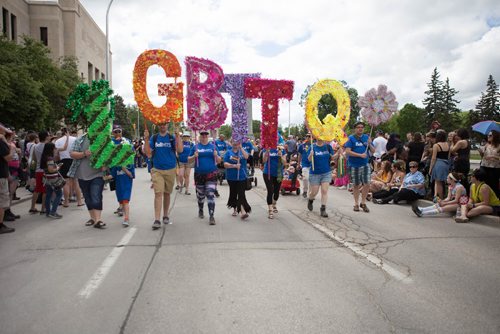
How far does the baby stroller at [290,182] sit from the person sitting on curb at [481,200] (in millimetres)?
5577

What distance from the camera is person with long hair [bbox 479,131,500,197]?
27.3ft

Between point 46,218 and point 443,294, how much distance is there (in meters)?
8.22

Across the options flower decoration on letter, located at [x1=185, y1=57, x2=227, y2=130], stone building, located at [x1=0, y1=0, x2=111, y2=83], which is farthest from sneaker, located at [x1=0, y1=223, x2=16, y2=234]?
stone building, located at [x1=0, y1=0, x2=111, y2=83]

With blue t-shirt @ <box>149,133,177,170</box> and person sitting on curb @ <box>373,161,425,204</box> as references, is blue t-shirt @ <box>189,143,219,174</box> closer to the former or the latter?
blue t-shirt @ <box>149,133,177,170</box>

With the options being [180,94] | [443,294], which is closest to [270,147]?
[180,94]

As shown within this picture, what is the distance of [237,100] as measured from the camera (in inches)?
364

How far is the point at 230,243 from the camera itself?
6.34 m

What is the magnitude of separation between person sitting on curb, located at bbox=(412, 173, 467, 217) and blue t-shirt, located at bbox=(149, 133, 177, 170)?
5523 millimetres

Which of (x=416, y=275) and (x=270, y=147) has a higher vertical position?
(x=270, y=147)

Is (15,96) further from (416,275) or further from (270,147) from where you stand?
(416,275)

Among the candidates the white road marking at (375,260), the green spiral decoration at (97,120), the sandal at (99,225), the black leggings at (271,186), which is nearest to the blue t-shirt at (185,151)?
the black leggings at (271,186)

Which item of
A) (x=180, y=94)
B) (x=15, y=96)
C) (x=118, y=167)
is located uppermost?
(x=15, y=96)

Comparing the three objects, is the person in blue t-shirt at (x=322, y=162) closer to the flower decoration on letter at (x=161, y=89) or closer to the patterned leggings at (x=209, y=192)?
the patterned leggings at (x=209, y=192)

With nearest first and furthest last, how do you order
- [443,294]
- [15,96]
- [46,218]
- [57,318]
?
[57,318], [443,294], [46,218], [15,96]
